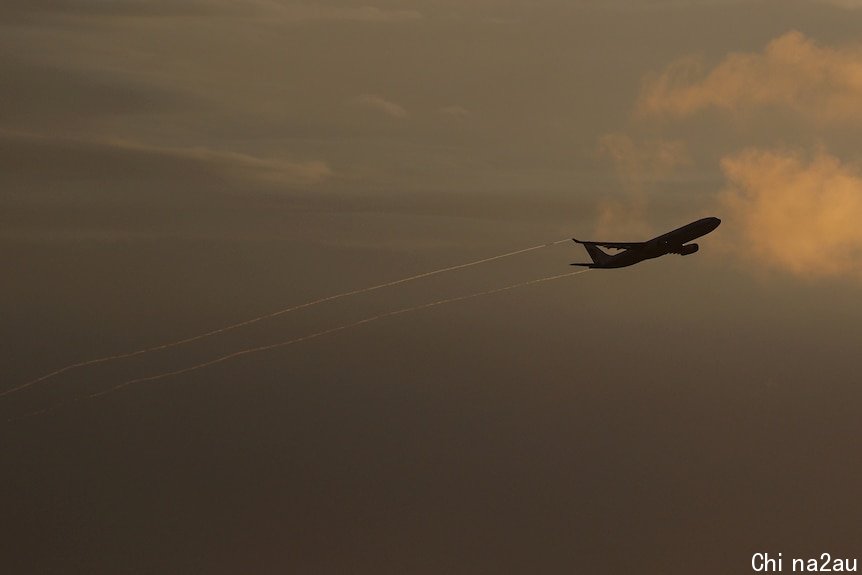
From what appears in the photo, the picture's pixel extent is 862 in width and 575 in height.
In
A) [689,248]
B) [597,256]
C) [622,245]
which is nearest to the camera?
[622,245]

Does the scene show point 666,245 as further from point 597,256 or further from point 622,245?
point 597,256

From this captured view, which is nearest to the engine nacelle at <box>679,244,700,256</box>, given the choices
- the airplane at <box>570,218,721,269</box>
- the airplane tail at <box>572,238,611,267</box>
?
the airplane at <box>570,218,721,269</box>

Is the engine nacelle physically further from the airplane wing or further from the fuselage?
the airplane wing

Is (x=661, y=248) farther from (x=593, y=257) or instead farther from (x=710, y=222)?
(x=593, y=257)

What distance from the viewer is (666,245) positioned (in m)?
178

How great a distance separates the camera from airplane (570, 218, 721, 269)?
177 metres

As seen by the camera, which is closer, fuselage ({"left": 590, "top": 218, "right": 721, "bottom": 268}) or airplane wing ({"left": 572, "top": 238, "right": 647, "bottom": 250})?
airplane wing ({"left": 572, "top": 238, "right": 647, "bottom": 250})

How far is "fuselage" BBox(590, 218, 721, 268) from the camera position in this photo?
177 meters

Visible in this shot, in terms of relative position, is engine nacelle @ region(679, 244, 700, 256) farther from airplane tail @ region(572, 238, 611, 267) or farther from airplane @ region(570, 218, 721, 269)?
airplane tail @ region(572, 238, 611, 267)

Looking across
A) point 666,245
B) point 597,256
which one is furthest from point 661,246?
point 597,256

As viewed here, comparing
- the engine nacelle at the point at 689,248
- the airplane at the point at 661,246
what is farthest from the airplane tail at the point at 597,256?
the engine nacelle at the point at 689,248

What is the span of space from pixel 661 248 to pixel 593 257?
20.4m

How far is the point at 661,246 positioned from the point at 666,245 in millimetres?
678

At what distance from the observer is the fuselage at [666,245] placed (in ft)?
582
